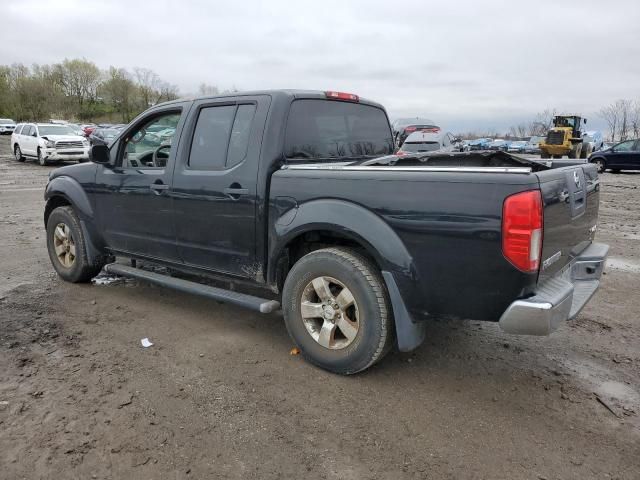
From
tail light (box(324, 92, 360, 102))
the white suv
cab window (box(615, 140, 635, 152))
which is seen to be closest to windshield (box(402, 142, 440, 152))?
tail light (box(324, 92, 360, 102))

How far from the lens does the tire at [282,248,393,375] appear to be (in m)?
3.29

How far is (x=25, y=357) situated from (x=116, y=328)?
2.39 ft

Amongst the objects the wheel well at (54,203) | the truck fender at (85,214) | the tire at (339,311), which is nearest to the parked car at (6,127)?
the wheel well at (54,203)

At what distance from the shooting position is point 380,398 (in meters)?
3.27

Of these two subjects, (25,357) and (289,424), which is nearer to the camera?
(289,424)

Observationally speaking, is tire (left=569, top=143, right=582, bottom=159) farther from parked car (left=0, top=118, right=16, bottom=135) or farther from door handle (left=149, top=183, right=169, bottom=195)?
parked car (left=0, top=118, right=16, bottom=135)

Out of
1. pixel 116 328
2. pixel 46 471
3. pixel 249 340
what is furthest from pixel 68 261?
pixel 46 471

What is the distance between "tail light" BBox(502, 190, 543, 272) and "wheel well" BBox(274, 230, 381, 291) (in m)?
0.90

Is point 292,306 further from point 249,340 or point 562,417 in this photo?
point 562,417

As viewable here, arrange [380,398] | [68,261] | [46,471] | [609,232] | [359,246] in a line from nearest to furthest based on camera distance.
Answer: [46,471]
[380,398]
[359,246]
[68,261]
[609,232]

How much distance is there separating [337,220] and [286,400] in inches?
46.4

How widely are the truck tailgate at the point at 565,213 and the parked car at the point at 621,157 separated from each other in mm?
22223

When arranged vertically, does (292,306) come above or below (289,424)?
above

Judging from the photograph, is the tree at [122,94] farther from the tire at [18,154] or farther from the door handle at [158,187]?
the door handle at [158,187]
